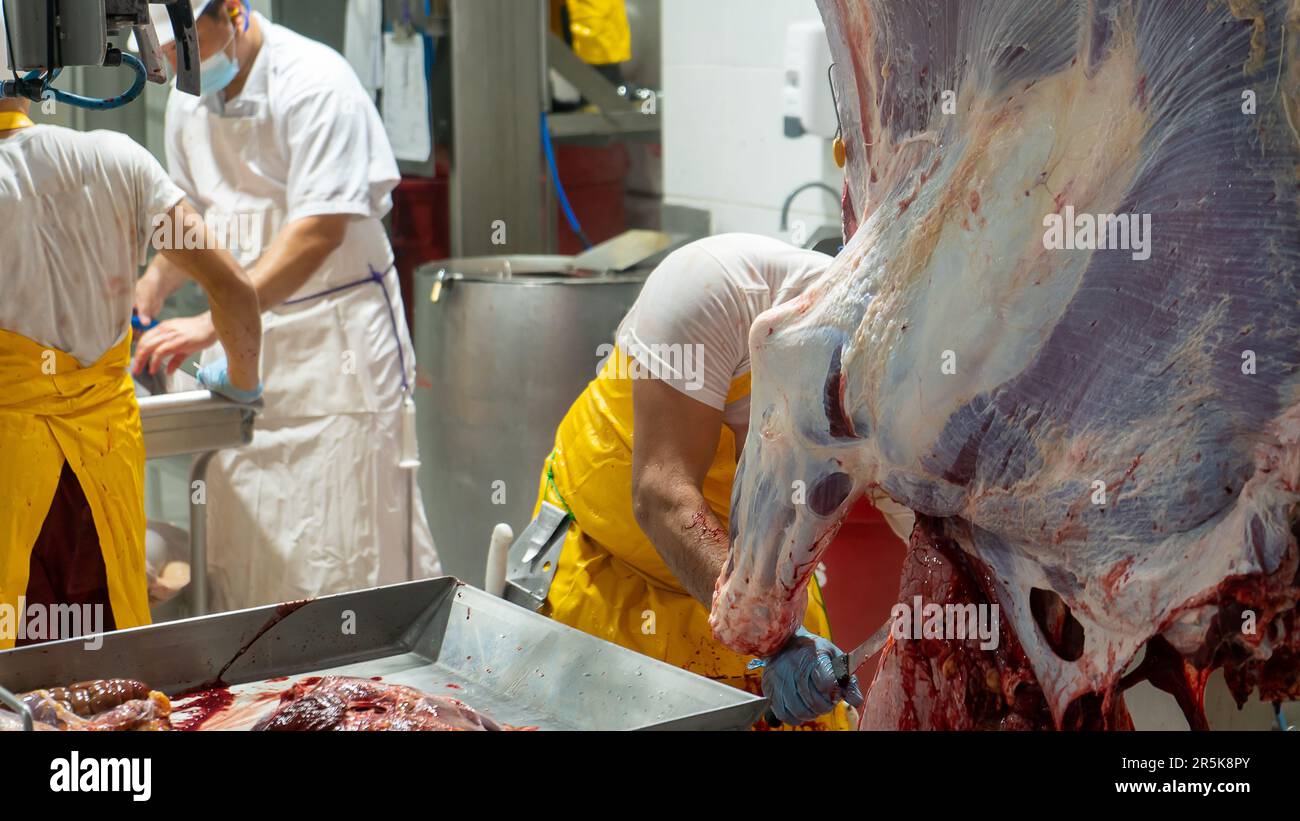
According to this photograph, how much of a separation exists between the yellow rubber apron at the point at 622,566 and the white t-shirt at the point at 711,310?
8cm

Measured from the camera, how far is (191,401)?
2994 millimetres

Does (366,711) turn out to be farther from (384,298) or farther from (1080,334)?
(384,298)

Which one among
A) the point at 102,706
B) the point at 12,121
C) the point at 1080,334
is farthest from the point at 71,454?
the point at 1080,334

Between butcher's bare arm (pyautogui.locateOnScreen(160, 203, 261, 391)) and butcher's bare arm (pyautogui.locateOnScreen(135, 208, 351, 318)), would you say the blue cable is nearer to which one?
butcher's bare arm (pyautogui.locateOnScreen(135, 208, 351, 318))

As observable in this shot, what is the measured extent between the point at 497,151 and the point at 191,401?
2536mm

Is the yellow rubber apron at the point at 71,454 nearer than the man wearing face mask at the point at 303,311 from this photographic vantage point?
Yes

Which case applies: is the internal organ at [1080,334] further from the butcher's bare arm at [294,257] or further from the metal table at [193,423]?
the butcher's bare arm at [294,257]

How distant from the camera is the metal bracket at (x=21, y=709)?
1366 mm

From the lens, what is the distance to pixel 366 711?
1.55m

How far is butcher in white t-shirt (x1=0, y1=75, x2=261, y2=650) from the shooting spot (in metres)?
2.56

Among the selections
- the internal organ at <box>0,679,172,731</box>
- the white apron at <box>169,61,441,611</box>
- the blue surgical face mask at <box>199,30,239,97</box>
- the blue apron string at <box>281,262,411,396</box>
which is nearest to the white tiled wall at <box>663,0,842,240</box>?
the blue apron string at <box>281,262,411,396</box>

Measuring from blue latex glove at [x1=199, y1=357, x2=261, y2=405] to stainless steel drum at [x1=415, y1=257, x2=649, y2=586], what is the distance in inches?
39.3

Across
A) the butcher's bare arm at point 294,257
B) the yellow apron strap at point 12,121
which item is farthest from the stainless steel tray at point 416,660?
the butcher's bare arm at point 294,257
